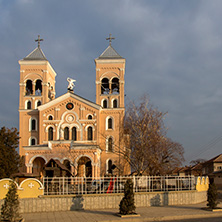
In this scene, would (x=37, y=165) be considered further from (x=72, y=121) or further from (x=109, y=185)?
(x=109, y=185)

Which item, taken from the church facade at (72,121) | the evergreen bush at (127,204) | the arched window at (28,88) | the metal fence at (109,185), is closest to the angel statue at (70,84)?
the church facade at (72,121)

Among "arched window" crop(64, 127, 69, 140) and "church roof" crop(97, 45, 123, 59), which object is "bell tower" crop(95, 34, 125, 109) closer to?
"church roof" crop(97, 45, 123, 59)

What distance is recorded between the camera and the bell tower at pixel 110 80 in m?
46.9

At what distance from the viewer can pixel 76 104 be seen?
45.1m

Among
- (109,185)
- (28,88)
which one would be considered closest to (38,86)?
(28,88)

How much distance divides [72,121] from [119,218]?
30.0 metres

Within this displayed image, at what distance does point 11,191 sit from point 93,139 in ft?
98.5

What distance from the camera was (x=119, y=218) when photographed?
15461 millimetres

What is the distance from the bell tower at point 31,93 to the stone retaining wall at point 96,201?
93.0 ft

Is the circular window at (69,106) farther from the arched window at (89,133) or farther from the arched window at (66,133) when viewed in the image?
the arched window at (89,133)

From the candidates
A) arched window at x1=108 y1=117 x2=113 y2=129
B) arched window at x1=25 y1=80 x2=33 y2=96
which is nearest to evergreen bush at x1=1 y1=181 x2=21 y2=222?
arched window at x1=108 y1=117 x2=113 y2=129

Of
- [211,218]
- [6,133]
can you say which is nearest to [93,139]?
[6,133]

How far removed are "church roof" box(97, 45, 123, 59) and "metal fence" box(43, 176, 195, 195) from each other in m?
29.8

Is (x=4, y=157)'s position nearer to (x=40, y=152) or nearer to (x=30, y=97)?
→ (x=40, y=152)
